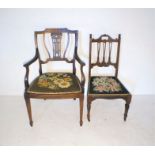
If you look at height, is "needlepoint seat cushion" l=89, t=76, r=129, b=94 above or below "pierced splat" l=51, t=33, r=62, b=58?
below

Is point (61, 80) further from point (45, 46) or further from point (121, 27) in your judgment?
point (121, 27)

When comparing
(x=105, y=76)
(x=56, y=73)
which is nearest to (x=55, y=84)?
(x=56, y=73)

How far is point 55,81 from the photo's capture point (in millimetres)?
1812

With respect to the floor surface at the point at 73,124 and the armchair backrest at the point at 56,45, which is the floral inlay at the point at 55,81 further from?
the floor surface at the point at 73,124

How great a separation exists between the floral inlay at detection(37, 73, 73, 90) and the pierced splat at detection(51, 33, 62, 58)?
26cm

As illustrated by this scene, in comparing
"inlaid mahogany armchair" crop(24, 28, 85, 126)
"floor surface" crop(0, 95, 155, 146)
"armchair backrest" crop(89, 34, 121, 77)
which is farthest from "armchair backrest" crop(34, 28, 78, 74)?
"floor surface" crop(0, 95, 155, 146)

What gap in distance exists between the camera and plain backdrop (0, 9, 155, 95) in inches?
78.1

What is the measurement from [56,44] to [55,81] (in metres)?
0.45

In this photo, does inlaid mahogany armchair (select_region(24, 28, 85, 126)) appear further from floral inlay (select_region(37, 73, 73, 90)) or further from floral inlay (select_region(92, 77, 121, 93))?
floral inlay (select_region(92, 77, 121, 93))

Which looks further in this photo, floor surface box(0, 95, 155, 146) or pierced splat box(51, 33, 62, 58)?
pierced splat box(51, 33, 62, 58)

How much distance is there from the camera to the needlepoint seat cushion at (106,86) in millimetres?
1747

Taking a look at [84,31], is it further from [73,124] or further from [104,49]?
[73,124]

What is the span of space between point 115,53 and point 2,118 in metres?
1.57
